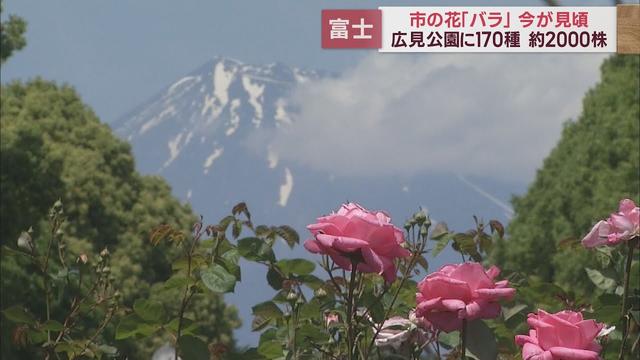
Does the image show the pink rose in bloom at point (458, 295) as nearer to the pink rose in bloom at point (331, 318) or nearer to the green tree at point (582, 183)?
the pink rose in bloom at point (331, 318)

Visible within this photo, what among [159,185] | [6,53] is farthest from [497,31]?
[159,185]

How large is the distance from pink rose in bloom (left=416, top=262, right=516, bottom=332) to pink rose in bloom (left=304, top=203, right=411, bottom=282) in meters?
0.13

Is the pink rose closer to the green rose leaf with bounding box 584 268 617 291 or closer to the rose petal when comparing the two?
the rose petal

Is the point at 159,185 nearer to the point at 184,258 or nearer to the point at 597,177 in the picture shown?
the point at 597,177

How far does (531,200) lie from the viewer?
1833 centimetres

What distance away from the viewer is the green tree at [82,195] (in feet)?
51.0

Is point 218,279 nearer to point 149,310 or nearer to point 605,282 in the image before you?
point 149,310

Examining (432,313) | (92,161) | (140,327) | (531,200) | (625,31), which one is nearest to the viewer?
(432,313)

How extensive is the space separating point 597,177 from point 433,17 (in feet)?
35.6

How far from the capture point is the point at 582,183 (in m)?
16.8

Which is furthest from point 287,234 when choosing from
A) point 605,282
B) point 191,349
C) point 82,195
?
point 82,195

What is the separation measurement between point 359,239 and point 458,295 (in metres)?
0.28
